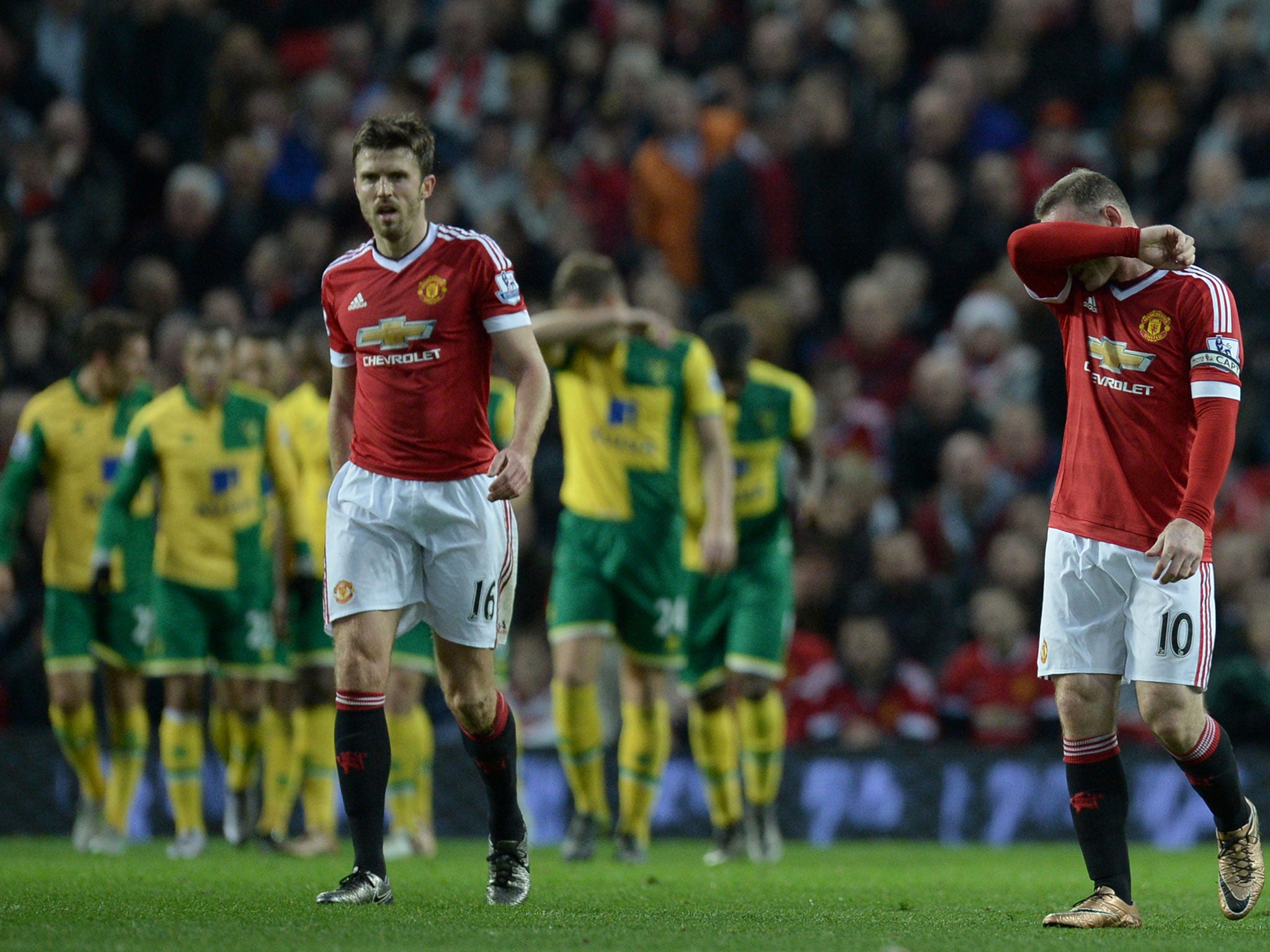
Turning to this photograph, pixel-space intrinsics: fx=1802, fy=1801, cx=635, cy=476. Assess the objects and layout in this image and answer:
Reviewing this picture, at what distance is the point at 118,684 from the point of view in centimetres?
981

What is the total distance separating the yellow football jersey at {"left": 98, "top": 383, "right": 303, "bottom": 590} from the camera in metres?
9.48

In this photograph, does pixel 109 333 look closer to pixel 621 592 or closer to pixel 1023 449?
pixel 621 592

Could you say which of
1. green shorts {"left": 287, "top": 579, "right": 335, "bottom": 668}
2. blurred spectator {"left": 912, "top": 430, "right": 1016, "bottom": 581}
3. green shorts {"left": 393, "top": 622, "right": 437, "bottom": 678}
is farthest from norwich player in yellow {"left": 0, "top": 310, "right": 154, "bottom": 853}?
blurred spectator {"left": 912, "top": 430, "right": 1016, "bottom": 581}

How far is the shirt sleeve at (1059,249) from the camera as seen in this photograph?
5.39 metres

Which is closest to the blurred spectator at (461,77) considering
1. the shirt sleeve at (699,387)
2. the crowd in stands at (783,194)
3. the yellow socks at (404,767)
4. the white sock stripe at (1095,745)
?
the crowd in stands at (783,194)

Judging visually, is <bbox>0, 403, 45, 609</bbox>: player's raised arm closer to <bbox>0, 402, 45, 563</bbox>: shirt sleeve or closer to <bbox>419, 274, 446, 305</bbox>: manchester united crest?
<bbox>0, 402, 45, 563</bbox>: shirt sleeve

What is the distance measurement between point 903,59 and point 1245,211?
3.12 m

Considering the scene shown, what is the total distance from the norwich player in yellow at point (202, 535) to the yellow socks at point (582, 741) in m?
1.69

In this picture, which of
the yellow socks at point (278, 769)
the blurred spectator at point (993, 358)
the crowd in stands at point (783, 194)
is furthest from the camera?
the blurred spectator at point (993, 358)

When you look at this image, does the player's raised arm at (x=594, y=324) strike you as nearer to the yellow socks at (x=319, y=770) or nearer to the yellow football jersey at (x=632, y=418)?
the yellow football jersey at (x=632, y=418)

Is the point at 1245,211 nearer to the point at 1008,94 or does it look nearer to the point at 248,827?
the point at 1008,94

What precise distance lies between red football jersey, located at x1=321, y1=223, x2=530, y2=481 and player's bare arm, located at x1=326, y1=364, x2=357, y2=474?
142mm

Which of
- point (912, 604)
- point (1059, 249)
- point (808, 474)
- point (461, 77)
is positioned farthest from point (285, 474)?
point (461, 77)

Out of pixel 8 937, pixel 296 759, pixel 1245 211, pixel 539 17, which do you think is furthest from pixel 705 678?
pixel 539 17
